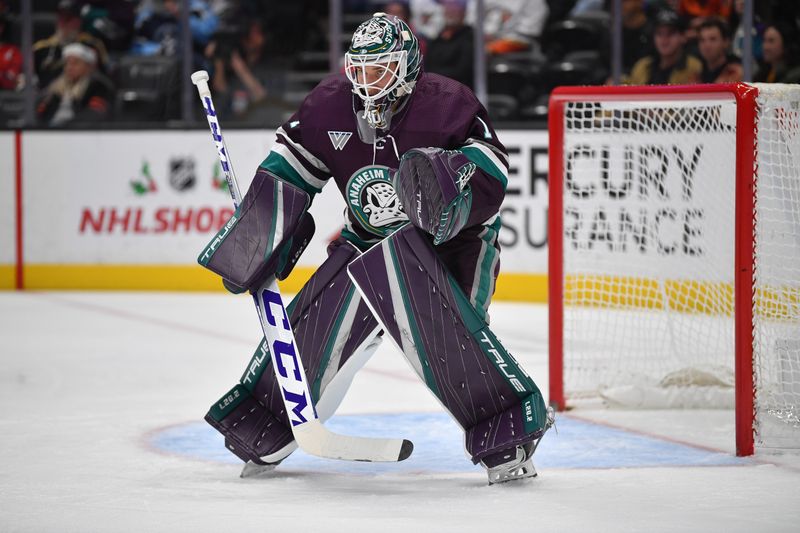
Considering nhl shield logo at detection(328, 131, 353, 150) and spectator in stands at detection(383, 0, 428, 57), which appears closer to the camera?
nhl shield logo at detection(328, 131, 353, 150)

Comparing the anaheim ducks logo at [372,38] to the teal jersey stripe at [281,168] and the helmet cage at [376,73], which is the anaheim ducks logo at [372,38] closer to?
Result: the helmet cage at [376,73]

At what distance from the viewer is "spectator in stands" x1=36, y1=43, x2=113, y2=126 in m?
7.25

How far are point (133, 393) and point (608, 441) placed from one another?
1.59 meters

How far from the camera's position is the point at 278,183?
291 centimetres

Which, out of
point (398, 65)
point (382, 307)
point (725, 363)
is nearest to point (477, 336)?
point (382, 307)

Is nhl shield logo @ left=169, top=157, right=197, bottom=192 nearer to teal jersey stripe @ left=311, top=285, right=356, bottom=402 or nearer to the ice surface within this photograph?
the ice surface

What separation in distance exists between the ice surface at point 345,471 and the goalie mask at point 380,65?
84 centimetres

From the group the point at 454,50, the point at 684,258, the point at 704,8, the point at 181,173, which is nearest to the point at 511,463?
the point at 684,258

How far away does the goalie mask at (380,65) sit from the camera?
279cm

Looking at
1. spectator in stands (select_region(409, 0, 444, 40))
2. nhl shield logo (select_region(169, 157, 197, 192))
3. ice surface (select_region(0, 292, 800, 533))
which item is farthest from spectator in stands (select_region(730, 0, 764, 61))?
nhl shield logo (select_region(169, 157, 197, 192))

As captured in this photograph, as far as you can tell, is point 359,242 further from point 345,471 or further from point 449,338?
point 345,471

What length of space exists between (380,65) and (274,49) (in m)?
4.84

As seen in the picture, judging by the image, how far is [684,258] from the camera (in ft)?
15.2

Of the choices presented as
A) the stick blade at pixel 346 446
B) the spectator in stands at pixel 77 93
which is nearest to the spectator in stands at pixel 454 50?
the spectator in stands at pixel 77 93
